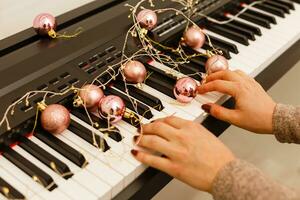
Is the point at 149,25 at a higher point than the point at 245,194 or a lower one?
higher

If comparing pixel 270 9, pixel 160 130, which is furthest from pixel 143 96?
pixel 270 9

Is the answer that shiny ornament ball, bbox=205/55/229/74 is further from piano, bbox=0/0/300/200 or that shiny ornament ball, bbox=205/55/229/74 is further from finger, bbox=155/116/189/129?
finger, bbox=155/116/189/129

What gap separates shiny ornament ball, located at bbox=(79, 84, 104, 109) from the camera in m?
0.95

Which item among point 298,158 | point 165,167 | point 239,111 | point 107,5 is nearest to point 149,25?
point 107,5

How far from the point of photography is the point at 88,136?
914 mm

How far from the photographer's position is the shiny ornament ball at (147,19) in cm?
114

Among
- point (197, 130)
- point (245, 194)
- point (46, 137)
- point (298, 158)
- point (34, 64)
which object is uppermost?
point (34, 64)

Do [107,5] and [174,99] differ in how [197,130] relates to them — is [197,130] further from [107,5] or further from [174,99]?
[107,5]

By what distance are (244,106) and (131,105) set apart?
26 centimetres

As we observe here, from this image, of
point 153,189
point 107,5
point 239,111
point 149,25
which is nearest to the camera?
point 153,189

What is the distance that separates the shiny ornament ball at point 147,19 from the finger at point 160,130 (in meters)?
0.33

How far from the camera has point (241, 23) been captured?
1.37 metres

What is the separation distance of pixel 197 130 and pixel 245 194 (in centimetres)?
16

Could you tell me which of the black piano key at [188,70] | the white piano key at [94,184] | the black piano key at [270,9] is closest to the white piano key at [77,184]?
the white piano key at [94,184]
